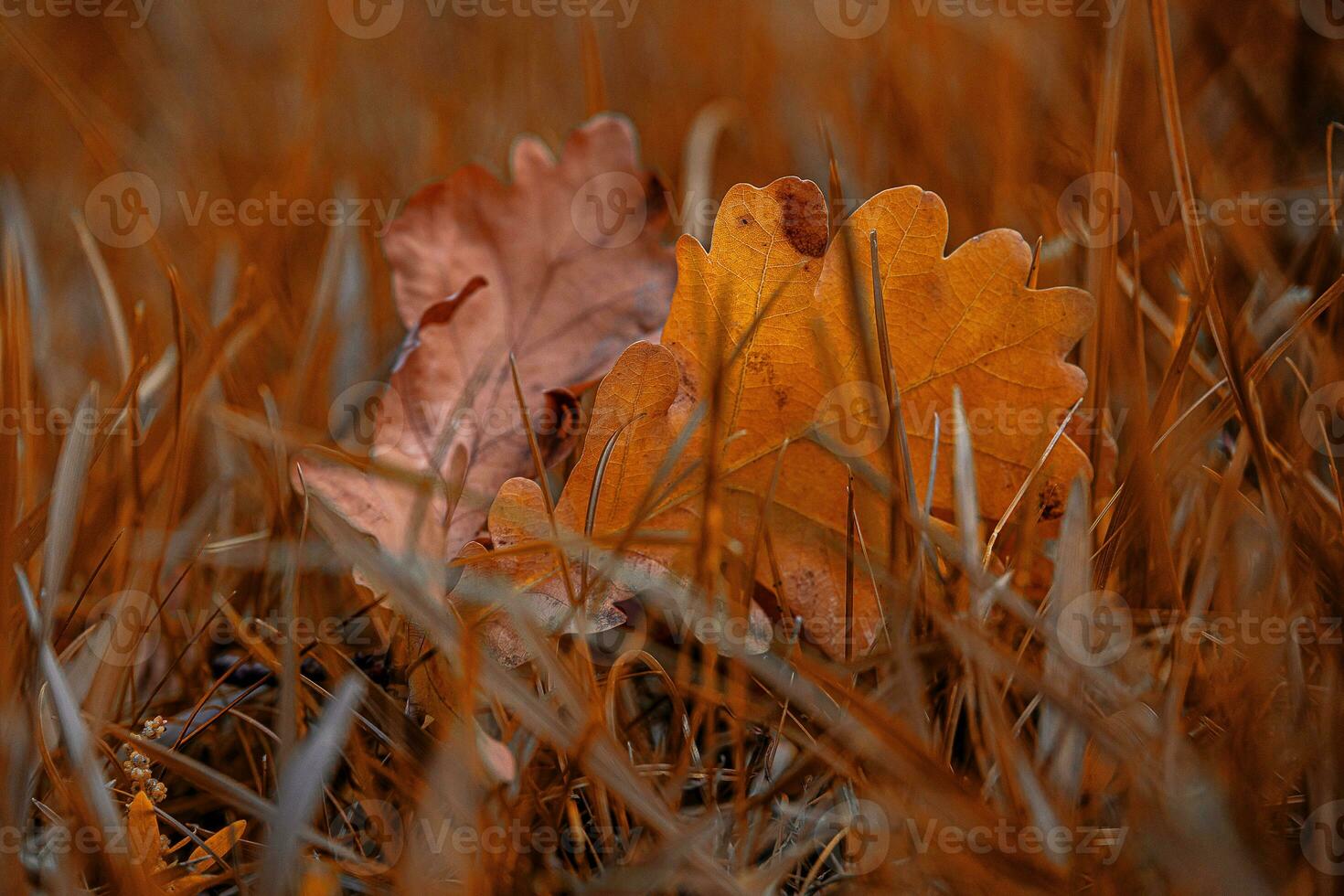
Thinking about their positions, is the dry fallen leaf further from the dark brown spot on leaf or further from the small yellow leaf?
the small yellow leaf

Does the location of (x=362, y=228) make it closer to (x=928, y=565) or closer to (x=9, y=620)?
(x=9, y=620)

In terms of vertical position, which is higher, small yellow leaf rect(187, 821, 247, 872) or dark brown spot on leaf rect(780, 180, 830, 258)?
dark brown spot on leaf rect(780, 180, 830, 258)

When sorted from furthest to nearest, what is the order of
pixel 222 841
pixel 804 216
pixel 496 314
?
pixel 496 314 → pixel 804 216 → pixel 222 841

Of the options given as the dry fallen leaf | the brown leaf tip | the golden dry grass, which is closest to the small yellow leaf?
the golden dry grass

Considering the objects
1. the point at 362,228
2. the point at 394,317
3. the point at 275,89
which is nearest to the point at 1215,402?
the point at 394,317

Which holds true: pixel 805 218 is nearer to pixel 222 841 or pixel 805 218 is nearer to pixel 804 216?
pixel 804 216

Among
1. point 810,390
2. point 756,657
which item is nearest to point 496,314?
point 810,390

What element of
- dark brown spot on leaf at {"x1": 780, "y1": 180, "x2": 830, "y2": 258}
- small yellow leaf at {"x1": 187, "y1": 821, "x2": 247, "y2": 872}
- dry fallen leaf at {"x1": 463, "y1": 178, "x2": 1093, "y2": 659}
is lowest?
small yellow leaf at {"x1": 187, "y1": 821, "x2": 247, "y2": 872}
